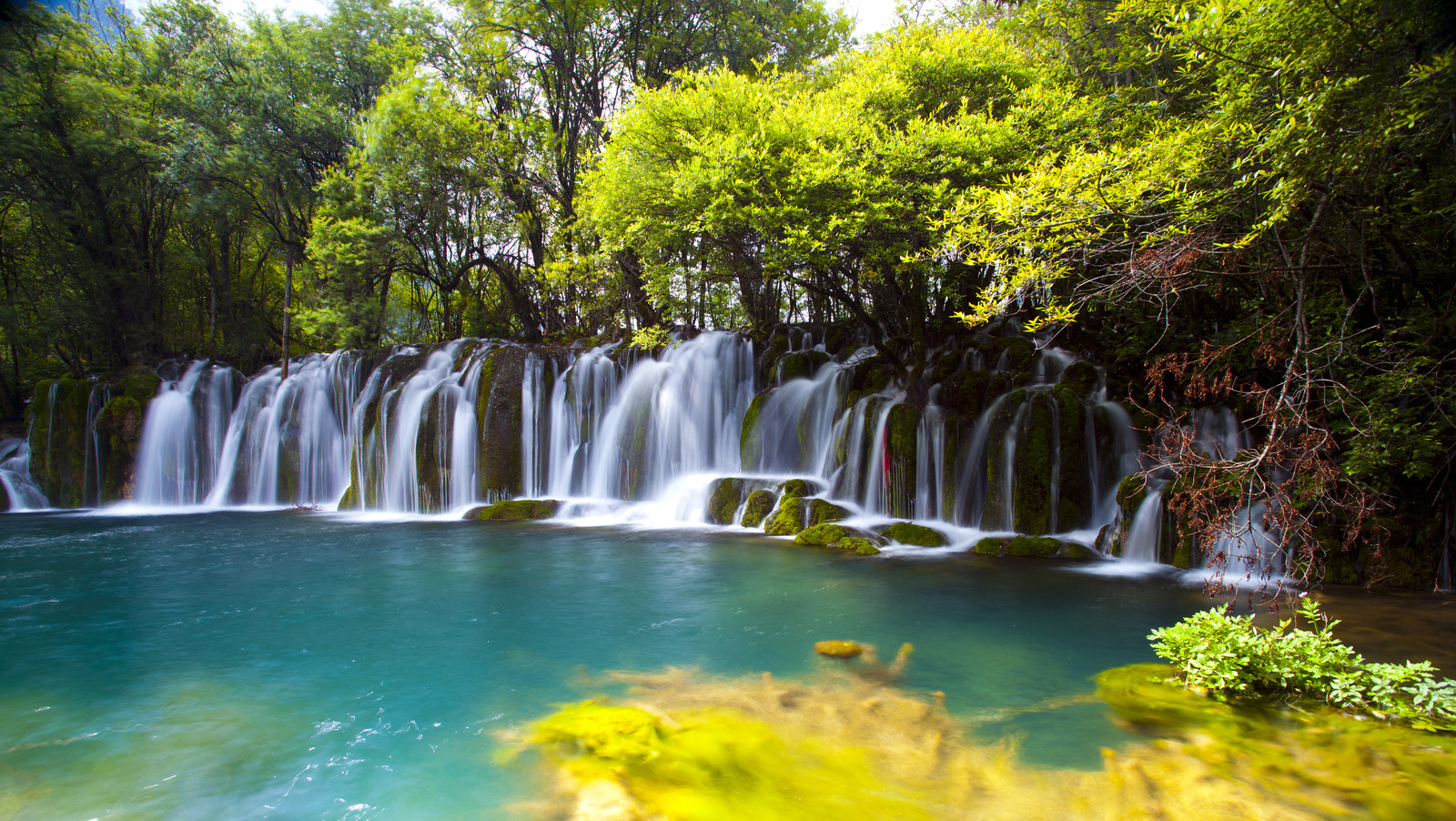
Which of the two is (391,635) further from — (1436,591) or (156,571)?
(1436,591)

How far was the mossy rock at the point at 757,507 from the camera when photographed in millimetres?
14109

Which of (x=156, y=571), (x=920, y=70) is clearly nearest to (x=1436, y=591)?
(x=920, y=70)

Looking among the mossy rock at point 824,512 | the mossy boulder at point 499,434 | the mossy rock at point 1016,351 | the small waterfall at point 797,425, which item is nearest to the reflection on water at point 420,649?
the mossy rock at point 824,512

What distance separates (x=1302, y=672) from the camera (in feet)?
16.8

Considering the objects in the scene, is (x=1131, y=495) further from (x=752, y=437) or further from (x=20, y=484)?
(x=20, y=484)

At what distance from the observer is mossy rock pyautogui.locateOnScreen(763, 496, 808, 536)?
13281 millimetres

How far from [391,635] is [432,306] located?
3033 cm

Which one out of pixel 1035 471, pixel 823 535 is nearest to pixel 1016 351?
pixel 1035 471

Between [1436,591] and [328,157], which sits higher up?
→ [328,157]

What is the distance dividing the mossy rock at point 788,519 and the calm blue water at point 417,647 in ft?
2.62

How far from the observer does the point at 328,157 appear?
78.2 feet

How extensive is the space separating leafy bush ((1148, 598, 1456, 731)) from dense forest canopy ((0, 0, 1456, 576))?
1051 millimetres

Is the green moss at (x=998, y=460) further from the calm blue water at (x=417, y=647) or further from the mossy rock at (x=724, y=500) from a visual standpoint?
the mossy rock at (x=724, y=500)

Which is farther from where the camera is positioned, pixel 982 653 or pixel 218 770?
pixel 982 653
